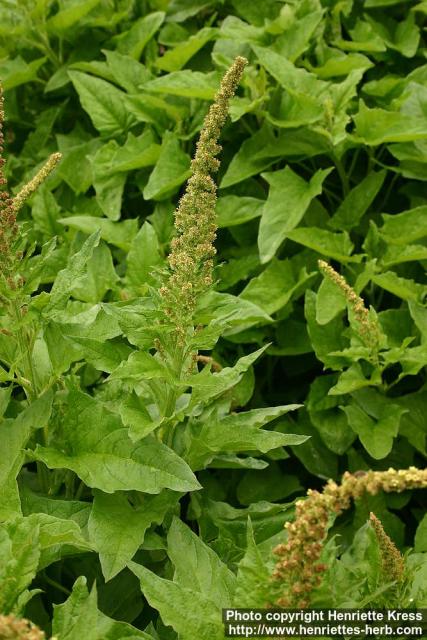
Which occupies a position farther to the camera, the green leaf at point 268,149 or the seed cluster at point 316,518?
the green leaf at point 268,149

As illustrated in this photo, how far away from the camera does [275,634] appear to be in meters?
1.45

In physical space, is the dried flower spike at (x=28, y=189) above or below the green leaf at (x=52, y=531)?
above

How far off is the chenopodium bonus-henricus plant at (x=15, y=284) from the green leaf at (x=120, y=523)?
0.35 meters

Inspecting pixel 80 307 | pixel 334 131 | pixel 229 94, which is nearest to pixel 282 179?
pixel 334 131

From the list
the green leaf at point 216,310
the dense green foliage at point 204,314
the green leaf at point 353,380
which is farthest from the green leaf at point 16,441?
the green leaf at point 353,380

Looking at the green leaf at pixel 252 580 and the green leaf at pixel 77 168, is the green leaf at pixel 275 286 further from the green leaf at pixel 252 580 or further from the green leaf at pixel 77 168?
the green leaf at pixel 252 580

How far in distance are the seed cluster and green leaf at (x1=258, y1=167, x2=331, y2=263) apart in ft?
4.94

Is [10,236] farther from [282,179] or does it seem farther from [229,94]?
[282,179]

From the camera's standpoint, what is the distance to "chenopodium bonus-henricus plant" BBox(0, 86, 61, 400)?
1.81m

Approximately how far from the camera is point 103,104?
3.34 m

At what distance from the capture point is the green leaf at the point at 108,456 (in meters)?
1.86

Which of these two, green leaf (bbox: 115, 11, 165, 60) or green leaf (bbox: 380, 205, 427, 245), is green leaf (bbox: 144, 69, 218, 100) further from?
green leaf (bbox: 380, 205, 427, 245)

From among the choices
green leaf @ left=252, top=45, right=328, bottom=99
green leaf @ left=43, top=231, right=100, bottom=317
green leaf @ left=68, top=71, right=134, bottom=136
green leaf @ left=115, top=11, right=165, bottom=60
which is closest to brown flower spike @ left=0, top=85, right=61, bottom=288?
green leaf @ left=43, top=231, right=100, bottom=317

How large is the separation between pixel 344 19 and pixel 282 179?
97 cm
